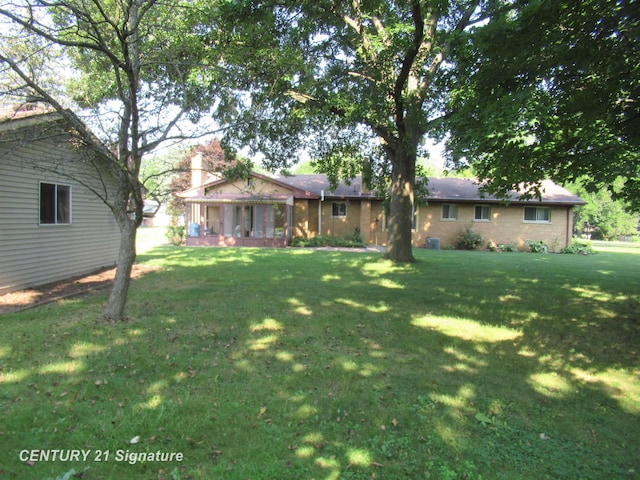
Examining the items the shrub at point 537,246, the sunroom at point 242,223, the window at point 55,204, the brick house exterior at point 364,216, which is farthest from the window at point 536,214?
the window at point 55,204

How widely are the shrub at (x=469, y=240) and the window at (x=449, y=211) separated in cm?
111

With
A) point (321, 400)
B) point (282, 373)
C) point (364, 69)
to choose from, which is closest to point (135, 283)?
point (282, 373)

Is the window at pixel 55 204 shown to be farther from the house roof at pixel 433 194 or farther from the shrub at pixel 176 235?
the shrub at pixel 176 235

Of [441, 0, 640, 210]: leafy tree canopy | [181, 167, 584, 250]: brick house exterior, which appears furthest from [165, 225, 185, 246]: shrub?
[441, 0, 640, 210]: leafy tree canopy

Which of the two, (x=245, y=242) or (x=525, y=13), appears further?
(x=245, y=242)

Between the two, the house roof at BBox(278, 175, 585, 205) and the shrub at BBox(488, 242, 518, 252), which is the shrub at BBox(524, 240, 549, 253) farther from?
the house roof at BBox(278, 175, 585, 205)

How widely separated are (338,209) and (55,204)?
53.2 ft

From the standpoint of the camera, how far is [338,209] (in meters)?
24.1

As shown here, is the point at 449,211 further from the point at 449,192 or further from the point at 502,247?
the point at 502,247

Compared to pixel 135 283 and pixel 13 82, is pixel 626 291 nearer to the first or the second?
pixel 135 283

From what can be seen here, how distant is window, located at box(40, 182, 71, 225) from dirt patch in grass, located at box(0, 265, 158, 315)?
1663 mm

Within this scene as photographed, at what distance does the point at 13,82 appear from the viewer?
629 centimetres

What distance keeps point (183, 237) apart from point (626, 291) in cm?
2091

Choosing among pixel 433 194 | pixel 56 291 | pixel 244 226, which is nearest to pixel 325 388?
pixel 56 291
